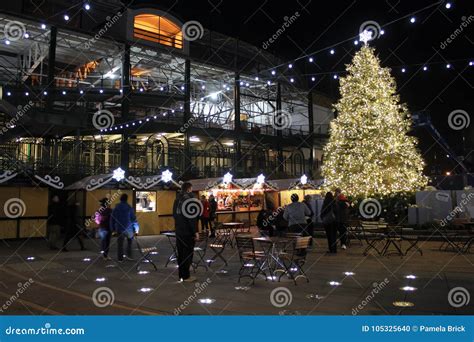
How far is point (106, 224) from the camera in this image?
1095 centimetres

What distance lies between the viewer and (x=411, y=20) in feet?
39.6

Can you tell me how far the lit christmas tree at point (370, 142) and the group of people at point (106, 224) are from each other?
1028 cm

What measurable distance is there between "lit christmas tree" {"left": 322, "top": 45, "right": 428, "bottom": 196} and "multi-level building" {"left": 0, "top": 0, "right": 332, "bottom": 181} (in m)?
3.83

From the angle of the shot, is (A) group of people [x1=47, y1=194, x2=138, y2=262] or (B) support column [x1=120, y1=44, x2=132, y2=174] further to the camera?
Result: (B) support column [x1=120, y1=44, x2=132, y2=174]

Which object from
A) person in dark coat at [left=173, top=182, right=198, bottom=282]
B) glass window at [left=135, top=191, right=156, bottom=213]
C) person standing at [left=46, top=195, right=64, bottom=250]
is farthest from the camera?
glass window at [left=135, top=191, right=156, bottom=213]

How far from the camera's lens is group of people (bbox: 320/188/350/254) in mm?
11180

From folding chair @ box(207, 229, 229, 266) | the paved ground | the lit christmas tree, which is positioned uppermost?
the lit christmas tree

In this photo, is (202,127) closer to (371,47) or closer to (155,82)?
(155,82)

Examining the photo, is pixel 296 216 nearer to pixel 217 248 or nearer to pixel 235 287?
pixel 217 248

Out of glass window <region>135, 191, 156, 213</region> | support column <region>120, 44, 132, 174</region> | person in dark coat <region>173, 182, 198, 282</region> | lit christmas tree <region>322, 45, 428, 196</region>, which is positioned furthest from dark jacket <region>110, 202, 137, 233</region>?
support column <region>120, 44, 132, 174</region>

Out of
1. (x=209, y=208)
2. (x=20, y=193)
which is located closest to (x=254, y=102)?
(x=209, y=208)

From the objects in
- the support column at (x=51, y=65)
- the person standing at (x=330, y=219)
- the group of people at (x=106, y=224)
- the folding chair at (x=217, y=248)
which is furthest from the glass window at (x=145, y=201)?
the person standing at (x=330, y=219)

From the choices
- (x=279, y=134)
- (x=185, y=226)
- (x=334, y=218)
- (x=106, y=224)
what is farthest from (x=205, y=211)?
(x=279, y=134)

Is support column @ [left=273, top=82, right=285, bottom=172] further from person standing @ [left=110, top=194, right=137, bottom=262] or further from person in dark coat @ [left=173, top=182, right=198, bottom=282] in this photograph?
person in dark coat @ [left=173, top=182, right=198, bottom=282]
